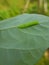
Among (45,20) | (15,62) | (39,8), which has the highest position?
(39,8)

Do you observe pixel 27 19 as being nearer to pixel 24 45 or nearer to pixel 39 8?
pixel 24 45

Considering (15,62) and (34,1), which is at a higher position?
(34,1)

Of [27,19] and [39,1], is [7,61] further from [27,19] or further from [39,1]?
[39,1]

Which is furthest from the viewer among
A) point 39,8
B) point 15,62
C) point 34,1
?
point 34,1

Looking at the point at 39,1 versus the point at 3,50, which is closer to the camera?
the point at 3,50

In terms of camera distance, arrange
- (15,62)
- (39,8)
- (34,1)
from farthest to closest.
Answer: (34,1), (39,8), (15,62)

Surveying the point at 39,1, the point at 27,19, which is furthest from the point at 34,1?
the point at 27,19
